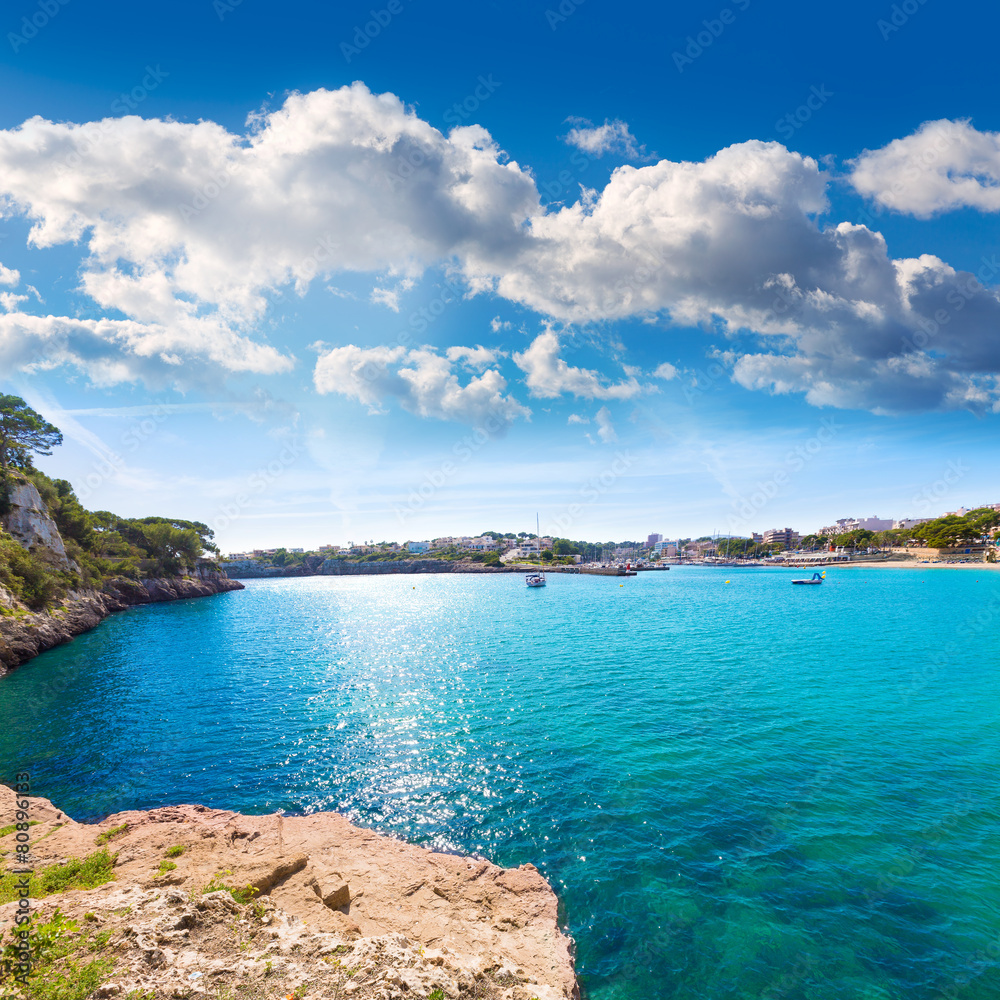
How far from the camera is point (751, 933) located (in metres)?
11.9

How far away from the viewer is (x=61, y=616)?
54.2 m

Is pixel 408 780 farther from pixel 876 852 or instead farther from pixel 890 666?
pixel 890 666

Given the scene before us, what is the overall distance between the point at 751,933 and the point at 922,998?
3421 mm

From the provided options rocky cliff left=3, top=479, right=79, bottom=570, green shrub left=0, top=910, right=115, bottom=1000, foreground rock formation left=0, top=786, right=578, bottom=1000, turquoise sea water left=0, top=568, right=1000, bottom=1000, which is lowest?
turquoise sea water left=0, top=568, right=1000, bottom=1000

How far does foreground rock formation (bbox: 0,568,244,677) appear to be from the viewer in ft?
136

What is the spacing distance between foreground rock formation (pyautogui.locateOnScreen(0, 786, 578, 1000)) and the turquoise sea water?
1.83 m

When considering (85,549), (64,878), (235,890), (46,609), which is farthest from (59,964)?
(85,549)

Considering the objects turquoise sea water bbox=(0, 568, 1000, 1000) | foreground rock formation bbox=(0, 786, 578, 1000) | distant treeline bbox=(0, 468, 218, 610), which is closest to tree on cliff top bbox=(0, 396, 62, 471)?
distant treeline bbox=(0, 468, 218, 610)

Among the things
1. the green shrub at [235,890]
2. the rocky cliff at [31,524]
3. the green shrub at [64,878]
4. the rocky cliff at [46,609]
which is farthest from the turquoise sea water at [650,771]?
the rocky cliff at [31,524]

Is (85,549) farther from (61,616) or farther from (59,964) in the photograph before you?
(59,964)

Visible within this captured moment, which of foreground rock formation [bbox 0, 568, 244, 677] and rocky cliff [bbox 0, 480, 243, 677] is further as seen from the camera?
rocky cliff [bbox 0, 480, 243, 677]

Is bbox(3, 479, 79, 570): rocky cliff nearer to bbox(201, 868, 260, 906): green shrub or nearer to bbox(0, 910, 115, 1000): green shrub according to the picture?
bbox(201, 868, 260, 906): green shrub

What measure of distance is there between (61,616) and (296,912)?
214 feet

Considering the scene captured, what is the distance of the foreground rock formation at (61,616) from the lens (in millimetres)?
41531
